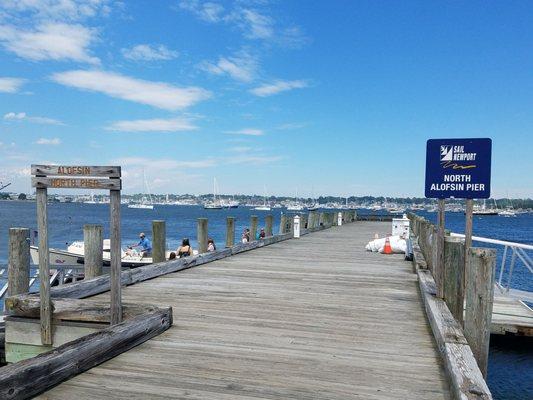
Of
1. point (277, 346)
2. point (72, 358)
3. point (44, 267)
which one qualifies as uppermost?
point (44, 267)

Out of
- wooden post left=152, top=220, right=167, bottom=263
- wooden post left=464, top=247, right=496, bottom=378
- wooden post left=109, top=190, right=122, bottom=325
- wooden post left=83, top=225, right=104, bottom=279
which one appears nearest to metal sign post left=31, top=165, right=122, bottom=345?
wooden post left=109, top=190, right=122, bottom=325

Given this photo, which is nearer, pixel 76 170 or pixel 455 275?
pixel 76 170

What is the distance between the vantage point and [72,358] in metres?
4.16

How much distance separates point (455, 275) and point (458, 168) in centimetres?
Answer: 154

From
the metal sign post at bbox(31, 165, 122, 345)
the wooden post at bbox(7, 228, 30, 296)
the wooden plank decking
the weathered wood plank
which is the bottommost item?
the wooden plank decking

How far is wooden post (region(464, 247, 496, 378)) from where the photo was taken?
15.5 ft

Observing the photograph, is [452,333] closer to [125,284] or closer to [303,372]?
[303,372]

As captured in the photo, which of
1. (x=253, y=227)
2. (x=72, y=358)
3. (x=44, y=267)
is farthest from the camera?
(x=253, y=227)

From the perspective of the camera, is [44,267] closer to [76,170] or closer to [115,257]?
[115,257]

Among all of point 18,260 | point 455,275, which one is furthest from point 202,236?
point 455,275

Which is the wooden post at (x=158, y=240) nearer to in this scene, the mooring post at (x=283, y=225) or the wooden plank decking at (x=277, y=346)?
the wooden plank decking at (x=277, y=346)

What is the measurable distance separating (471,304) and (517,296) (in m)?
12.2

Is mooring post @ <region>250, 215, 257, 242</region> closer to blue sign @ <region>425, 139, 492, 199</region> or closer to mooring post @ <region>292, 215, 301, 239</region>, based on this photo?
mooring post @ <region>292, 215, 301, 239</region>

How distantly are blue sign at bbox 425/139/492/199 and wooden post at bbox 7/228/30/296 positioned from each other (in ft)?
19.3
